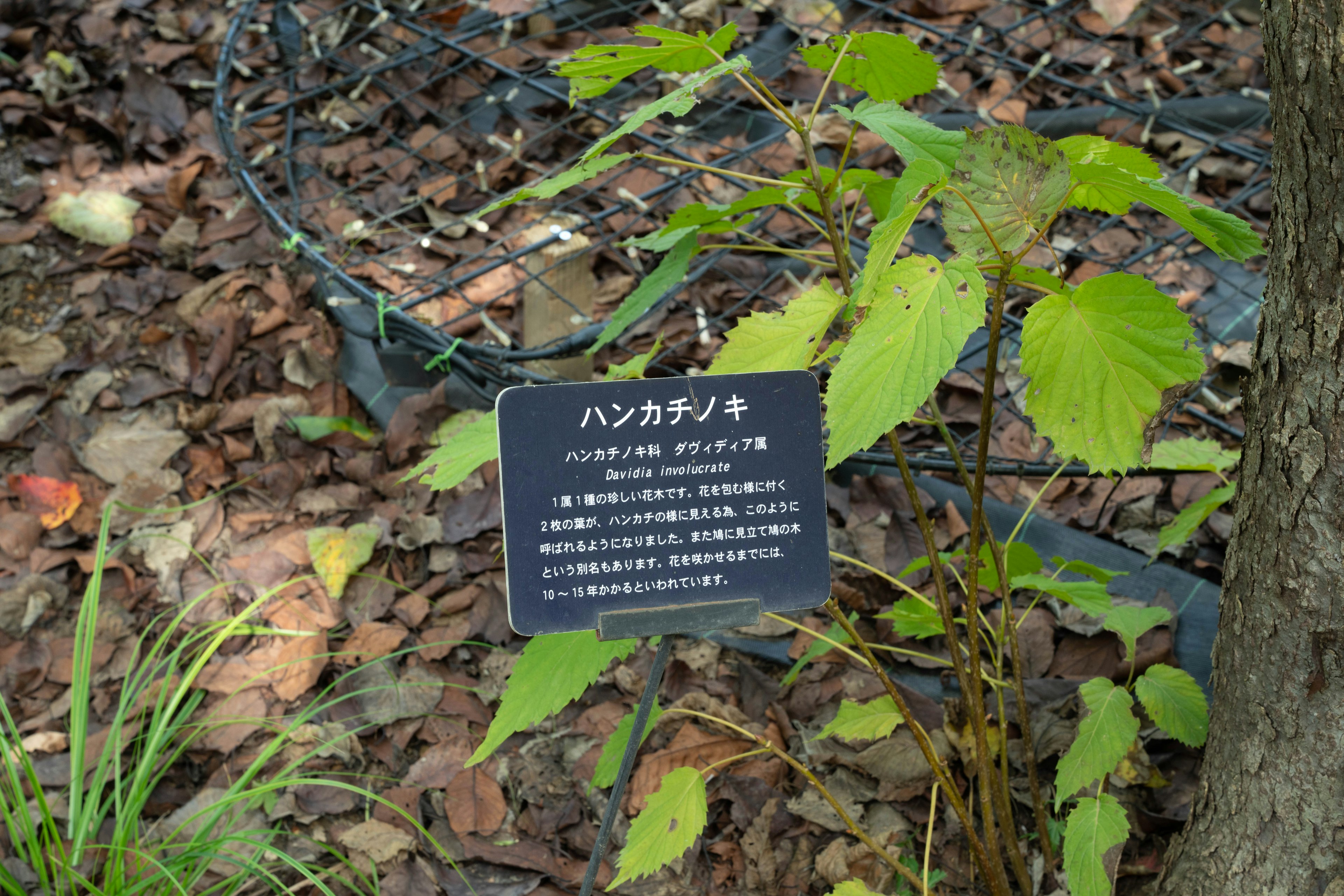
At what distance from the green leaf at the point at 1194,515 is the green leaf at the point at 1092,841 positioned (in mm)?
367

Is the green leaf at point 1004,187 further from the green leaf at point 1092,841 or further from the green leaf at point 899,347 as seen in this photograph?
the green leaf at point 1092,841

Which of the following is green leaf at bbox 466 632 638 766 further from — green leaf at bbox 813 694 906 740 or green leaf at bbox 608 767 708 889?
green leaf at bbox 813 694 906 740

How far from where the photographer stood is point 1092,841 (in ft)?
3.11

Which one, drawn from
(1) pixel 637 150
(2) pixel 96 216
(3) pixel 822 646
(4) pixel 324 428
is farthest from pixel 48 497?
(3) pixel 822 646

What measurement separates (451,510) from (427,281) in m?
0.56

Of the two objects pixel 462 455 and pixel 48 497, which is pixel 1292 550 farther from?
pixel 48 497

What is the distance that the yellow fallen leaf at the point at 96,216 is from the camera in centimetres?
243

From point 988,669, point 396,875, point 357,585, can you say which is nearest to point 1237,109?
point 988,669

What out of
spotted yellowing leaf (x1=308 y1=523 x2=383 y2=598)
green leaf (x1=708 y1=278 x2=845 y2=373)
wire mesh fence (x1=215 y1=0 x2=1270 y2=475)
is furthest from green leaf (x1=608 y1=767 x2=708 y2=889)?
spotted yellowing leaf (x1=308 y1=523 x2=383 y2=598)

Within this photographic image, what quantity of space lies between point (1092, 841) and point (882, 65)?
2.67ft

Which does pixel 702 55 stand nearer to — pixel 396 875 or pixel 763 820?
pixel 763 820

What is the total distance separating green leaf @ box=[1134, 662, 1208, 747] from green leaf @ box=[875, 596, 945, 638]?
9.0 inches

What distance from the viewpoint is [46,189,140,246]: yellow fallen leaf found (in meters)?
2.43

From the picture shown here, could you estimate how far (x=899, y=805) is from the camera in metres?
1.35
